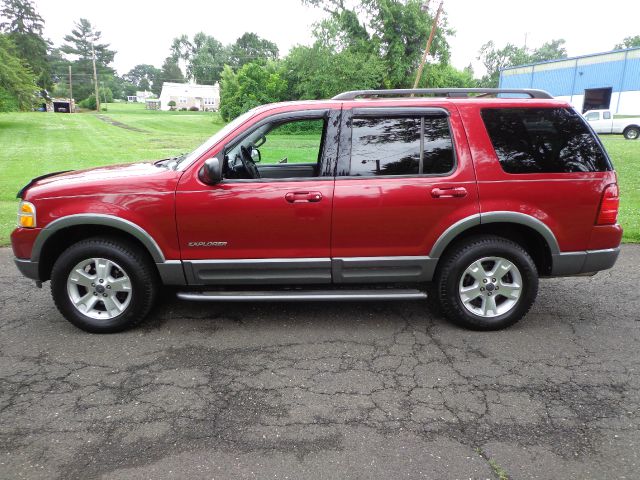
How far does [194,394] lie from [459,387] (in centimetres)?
176

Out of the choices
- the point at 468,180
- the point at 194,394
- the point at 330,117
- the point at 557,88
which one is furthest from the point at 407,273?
the point at 557,88

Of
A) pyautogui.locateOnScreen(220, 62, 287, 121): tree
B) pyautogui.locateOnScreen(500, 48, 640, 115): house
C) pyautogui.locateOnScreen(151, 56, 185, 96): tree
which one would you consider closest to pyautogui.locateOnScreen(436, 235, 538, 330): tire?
pyautogui.locateOnScreen(500, 48, 640, 115): house

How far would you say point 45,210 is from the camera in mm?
3787

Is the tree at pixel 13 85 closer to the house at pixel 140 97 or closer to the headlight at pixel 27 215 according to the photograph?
the headlight at pixel 27 215

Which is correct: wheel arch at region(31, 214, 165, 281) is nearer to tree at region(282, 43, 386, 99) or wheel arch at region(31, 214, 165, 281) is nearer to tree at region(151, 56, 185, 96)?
tree at region(282, 43, 386, 99)

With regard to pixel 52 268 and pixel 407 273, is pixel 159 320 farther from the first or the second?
pixel 407 273

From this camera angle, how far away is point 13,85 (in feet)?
96.5

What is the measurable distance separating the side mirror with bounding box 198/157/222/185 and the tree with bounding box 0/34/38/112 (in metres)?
32.1

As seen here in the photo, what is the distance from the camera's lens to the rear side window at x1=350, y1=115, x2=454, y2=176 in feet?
12.6

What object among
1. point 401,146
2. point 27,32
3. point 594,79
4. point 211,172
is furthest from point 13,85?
point 27,32

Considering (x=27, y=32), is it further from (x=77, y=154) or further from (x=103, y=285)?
(x=103, y=285)

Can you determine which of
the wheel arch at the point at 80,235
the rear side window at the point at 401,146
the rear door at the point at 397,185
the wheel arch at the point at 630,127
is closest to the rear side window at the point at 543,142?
the rear door at the point at 397,185

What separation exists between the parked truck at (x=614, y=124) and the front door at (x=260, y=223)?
27.2 metres

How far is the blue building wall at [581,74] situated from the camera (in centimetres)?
3625
